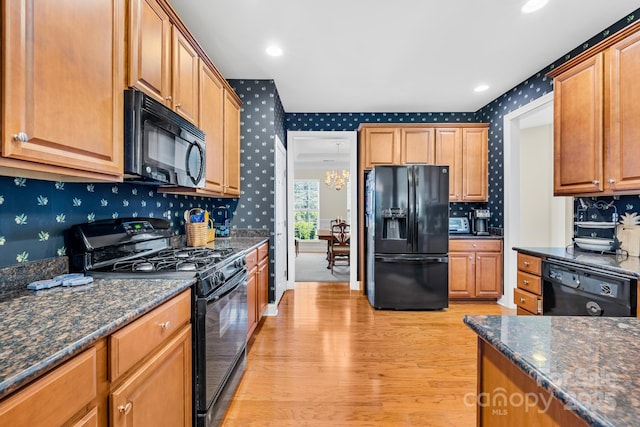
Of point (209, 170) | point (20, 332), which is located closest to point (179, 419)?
point (20, 332)

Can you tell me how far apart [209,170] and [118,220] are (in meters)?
0.83

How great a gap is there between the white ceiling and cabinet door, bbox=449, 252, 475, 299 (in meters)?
2.11

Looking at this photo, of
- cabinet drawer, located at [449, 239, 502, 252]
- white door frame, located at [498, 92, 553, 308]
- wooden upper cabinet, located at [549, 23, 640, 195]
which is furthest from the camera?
cabinet drawer, located at [449, 239, 502, 252]

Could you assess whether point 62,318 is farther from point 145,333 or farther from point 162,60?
point 162,60

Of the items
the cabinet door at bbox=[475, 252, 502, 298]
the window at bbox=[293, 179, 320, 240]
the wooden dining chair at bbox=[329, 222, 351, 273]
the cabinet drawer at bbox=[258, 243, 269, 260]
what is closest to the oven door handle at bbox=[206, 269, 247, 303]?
the cabinet drawer at bbox=[258, 243, 269, 260]

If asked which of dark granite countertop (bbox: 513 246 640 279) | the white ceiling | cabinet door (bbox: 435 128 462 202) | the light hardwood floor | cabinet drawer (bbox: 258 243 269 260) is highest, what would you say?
the white ceiling

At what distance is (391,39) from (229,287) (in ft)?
7.93

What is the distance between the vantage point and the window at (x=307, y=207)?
31.3 feet

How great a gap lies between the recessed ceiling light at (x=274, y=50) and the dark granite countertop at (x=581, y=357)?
2692 millimetres

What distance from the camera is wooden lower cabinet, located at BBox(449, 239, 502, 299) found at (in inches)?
146

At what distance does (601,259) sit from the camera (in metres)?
1.95

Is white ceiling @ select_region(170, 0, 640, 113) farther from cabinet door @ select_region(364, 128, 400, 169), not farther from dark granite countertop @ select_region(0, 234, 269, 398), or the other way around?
dark granite countertop @ select_region(0, 234, 269, 398)

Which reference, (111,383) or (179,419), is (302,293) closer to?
(179,419)

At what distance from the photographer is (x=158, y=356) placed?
1091 mm
